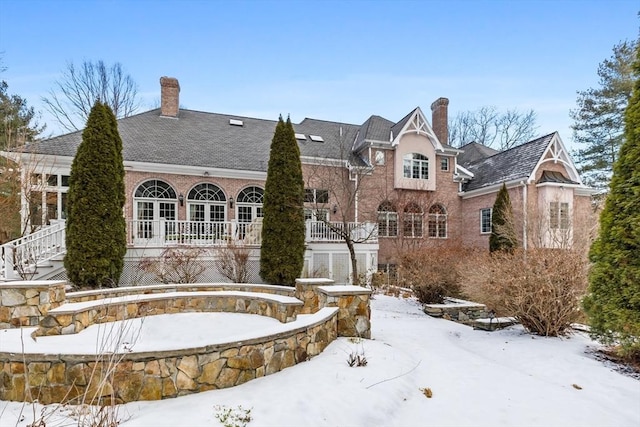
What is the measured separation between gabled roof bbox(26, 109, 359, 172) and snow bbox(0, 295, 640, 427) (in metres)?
10.1

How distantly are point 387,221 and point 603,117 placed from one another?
17.6 metres

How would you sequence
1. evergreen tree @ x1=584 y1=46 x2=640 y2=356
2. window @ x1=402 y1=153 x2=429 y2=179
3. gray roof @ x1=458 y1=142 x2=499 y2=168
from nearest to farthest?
evergreen tree @ x1=584 y1=46 x2=640 y2=356
window @ x1=402 y1=153 x2=429 y2=179
gray roof @ x1=458 y1=142 x2=499 y2=168

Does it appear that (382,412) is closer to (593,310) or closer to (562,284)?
(593,310)

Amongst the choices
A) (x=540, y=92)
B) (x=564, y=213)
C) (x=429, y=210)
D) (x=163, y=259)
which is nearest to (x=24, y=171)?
(x=163, y=259)

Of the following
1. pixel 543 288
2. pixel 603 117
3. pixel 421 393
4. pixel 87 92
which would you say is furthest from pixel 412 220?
pixel 87 92

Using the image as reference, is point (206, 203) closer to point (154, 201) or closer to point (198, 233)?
point (154, 201)

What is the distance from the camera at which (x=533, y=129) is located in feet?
93.4

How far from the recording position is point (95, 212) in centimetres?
894

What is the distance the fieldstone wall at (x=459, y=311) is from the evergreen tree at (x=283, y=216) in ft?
14.0

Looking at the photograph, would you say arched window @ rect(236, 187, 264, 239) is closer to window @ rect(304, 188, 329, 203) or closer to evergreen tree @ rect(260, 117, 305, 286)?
window @ rect(304, 188, 329, 203)

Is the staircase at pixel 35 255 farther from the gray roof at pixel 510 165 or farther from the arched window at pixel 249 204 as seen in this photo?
the gray roof at pixel 510 165

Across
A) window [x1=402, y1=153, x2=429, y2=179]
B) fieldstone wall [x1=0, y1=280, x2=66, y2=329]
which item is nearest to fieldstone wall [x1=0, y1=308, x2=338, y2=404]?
fieldstone wall [x1=0, y1=280, x2=66, y2=329]

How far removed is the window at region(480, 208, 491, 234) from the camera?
57.0 feet

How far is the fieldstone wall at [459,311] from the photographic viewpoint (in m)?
8.65
